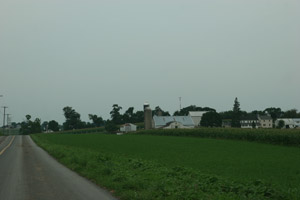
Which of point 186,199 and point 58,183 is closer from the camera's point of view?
point 186,199

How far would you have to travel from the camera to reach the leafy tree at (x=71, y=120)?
167 metres

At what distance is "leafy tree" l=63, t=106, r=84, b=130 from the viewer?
167m

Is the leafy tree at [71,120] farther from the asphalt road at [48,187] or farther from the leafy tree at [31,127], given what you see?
the asphalt road at [48,187]

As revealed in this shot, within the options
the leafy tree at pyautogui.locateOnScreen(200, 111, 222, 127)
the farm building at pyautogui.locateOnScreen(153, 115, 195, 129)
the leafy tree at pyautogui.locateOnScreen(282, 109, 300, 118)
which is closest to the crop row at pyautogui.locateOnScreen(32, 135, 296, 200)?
the farm building at pyautogui.locateOnScreen(153, 115, 195, 129)

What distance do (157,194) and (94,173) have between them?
5.26 metres

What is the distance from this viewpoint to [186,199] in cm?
822

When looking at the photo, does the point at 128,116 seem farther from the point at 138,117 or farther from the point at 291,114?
the point at 291,114

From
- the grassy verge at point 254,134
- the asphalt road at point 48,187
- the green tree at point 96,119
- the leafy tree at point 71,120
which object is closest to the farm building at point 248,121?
the green tree at point 96,119

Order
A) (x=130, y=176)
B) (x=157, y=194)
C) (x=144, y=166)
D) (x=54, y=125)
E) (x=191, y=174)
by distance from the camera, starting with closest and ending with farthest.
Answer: (x=157, y=194) → (x=130, y=176) → (x=191, y=174) → (x=144, y=166) → (x=54, y=125)

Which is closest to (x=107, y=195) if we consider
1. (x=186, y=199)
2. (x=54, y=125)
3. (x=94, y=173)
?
(x=186, y=199)

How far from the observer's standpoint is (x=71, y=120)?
167625 millimetres

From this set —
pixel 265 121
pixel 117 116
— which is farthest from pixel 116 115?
pixel 265 121

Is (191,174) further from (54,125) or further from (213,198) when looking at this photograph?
(54,125)

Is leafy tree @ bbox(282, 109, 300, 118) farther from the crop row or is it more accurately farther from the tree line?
the crop row
